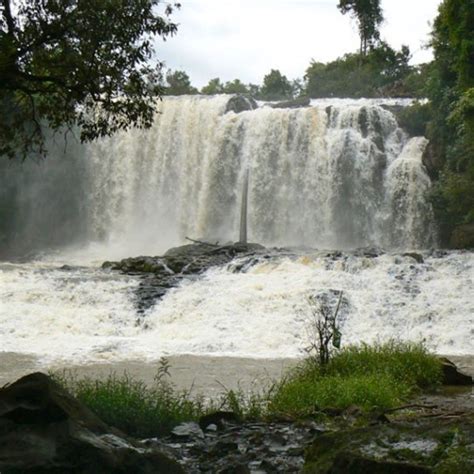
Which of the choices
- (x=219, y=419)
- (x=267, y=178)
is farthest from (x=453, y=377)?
(x=267, y=178)

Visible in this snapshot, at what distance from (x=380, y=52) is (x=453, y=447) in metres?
48.8

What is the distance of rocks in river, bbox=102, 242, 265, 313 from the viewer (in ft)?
67.0

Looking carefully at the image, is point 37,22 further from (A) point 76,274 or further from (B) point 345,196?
(B) point 345,196

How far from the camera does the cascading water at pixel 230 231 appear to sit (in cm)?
1733

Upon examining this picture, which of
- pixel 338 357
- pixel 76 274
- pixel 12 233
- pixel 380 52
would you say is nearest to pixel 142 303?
pixel 76 274

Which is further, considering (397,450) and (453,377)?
(453,377)

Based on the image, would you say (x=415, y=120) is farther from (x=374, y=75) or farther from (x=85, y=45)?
(x=85, y=45)

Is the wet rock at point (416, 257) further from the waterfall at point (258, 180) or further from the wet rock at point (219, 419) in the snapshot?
the wet rock at point (219, 419)

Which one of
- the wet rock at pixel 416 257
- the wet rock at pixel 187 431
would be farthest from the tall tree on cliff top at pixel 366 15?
the wet rock at pixel 187 431

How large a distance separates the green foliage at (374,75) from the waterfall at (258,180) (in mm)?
16386

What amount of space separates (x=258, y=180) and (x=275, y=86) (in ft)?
129

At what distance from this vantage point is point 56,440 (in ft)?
15.8

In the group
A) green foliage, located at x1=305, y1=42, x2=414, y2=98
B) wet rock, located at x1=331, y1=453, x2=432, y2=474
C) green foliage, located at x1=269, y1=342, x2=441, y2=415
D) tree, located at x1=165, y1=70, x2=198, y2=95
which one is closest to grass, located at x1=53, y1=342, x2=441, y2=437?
green foliage, located at x1=269, y1=342, x2=441, y2=415

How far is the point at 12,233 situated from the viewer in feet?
124
